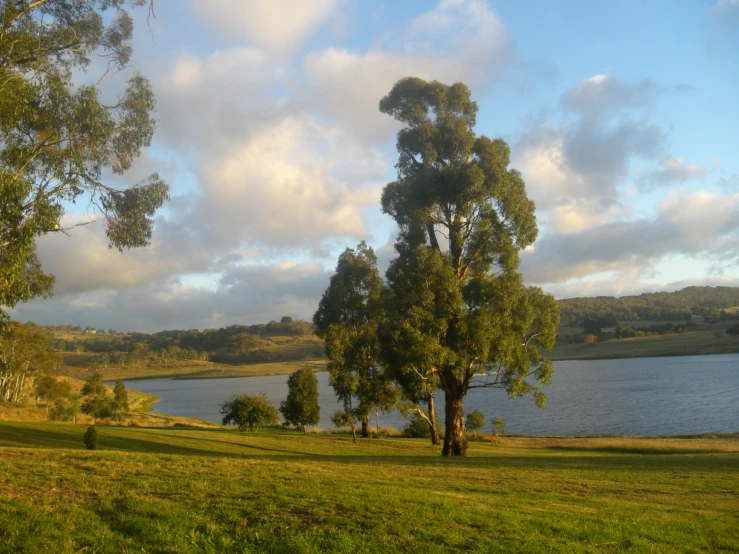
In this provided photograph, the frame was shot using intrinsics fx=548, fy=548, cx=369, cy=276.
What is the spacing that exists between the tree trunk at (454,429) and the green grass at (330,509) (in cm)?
911

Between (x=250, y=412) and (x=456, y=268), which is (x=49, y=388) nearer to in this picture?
(x=250, y=412)

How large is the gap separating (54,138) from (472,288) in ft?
51.3

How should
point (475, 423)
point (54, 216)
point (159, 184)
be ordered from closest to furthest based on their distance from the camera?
1. point (54, 216)
2. point (159, 184)
3. point (475, 423)

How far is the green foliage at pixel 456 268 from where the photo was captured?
21828 millimetres

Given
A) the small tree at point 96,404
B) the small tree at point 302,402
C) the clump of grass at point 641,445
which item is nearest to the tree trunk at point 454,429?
the clump of grass at point 641,445

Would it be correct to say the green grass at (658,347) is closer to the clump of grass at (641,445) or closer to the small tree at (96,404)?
the clump of grass at (641,445)

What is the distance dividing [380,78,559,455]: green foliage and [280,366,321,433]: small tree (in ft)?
60.0

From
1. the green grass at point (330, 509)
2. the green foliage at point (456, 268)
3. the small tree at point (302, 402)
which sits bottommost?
the small tree at point (302, 402)

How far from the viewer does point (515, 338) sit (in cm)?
2247

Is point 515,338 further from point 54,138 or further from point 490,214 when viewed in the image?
point 54,138

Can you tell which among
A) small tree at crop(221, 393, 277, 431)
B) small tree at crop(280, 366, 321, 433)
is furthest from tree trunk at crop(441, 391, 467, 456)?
small tree at crop(221, 393, 277, 431)

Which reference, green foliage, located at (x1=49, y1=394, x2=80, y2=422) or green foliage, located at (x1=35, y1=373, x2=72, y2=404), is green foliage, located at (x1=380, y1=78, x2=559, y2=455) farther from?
green foliage, located at (x1=35, y1=373, x2=72, y2=404)

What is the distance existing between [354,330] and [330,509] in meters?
29.3

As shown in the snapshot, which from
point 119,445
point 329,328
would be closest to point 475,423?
point 329,328
